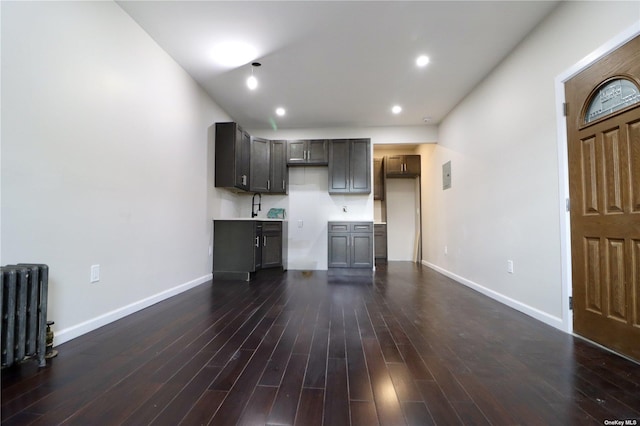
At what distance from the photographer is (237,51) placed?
2785mm

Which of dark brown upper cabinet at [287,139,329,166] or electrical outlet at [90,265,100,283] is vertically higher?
dark brown upper cabinet at [287,139,329,166]

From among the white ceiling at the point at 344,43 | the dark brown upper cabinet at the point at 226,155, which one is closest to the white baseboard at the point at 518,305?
the white ceiling at the point at 344,43

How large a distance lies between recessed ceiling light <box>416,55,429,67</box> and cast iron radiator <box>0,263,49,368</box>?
357 cm

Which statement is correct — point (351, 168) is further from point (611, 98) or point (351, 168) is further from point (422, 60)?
point (611, 98)

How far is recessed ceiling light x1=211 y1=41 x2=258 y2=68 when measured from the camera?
2.68m

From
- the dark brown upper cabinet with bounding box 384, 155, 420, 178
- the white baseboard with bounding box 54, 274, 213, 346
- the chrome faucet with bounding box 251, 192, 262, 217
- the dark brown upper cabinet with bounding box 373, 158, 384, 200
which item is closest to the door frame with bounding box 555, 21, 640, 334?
the white baseboard with bounding box 54, 274, 213, 346

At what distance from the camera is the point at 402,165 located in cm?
602

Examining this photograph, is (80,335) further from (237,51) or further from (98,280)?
(237,51)

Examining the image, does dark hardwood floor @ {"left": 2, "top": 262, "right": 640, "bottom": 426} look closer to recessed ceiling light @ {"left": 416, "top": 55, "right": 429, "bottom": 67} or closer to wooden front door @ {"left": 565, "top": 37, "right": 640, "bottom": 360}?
wooden front door @ {"left": 565, "top": 37, "right": 640, "bottom": 360}

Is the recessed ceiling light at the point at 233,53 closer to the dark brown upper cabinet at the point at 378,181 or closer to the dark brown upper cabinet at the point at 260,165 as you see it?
the dark brown upper cabinet at the point at 260,165

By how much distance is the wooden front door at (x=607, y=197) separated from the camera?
161cm

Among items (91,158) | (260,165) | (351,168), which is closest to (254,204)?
(260,165)

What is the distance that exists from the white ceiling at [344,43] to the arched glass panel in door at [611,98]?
0.92 m

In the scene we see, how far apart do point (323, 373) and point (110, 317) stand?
1.84 metres
